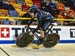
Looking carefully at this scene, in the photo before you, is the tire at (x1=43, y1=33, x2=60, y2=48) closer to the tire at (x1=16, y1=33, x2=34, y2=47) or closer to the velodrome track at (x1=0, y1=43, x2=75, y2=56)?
the velodrome track at (x1=0, y1=43, x2=75, y2=56)

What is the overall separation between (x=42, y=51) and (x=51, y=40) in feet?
3.05

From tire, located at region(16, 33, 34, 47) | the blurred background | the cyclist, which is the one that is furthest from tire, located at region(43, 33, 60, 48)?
the blurred background

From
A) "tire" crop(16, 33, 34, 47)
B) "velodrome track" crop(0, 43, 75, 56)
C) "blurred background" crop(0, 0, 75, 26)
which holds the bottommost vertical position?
"velodrome track" crop(0, 43, 75, 56)

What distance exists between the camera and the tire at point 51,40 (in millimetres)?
11172

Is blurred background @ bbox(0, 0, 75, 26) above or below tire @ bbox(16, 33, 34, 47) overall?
above

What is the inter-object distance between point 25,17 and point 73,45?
2.27 m

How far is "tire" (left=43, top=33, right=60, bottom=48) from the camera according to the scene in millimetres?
11172

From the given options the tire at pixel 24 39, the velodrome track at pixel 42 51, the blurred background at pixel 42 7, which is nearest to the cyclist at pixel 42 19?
the tire at pixel 24 39

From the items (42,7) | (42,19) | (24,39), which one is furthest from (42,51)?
(42,7)

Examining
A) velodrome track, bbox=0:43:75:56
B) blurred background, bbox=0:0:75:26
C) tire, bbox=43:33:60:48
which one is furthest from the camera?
blurred background, bbox=0:0:75:26

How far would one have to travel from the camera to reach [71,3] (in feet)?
50.9

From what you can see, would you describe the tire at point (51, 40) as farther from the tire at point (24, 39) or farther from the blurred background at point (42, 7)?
the blurred background at point (42, 7)

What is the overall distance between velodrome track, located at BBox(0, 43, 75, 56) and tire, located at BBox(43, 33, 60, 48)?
20 centimetres

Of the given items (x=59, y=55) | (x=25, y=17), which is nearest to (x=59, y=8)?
(x=25, y=17)
